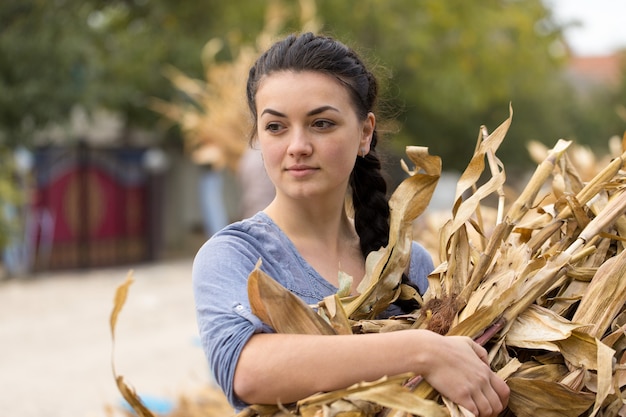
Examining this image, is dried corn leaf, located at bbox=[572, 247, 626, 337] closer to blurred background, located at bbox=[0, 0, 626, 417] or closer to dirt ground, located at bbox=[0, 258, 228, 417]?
dirt ground, located at bbox=[0, 258, 228, 417]

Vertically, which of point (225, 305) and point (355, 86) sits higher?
point (355, 86)

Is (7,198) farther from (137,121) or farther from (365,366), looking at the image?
(365,366)

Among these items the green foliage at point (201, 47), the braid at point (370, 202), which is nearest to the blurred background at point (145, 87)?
the green foliage at point (201, 47)

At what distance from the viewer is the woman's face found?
158 cm

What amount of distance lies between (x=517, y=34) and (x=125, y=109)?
22.2 ft

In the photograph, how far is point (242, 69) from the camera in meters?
6.20

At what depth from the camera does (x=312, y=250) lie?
5.57 feet

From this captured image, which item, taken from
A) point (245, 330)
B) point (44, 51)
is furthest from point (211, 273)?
point (44, 51)

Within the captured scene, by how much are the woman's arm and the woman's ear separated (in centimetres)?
52

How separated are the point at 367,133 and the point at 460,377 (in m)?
0.61

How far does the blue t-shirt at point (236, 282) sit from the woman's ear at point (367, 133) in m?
0.24

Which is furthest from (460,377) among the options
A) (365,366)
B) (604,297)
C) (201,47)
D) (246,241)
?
(201,47)

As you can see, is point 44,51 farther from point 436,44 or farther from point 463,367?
point 463,367

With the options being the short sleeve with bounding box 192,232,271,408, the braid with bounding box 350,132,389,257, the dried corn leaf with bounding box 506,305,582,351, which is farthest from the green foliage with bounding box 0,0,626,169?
the dried corn leaf with bounding box 506,305,582,351
